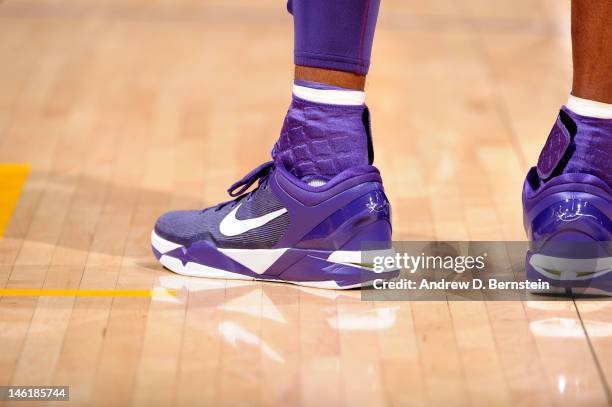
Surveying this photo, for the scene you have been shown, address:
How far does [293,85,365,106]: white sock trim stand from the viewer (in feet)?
4.74

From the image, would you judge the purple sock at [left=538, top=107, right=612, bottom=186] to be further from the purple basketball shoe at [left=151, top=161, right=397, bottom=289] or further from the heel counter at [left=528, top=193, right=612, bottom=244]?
the purple basketball shoe at [left=151, top=161, right=397, bottom=289]

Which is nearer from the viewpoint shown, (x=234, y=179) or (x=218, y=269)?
(x=218, y=269)

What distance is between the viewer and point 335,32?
1.42m

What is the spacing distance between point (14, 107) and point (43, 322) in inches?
41.8

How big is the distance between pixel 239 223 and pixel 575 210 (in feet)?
1.57

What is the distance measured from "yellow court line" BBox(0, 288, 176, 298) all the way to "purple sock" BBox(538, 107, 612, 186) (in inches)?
23.1

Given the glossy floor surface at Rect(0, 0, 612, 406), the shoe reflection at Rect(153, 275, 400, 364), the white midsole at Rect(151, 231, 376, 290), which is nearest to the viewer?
the glossy floor surface at Rect(0, 0, 612, 406)

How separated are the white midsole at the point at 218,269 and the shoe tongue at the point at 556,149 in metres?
0.29

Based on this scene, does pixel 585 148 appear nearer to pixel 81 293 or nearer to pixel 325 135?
pixel 325 135

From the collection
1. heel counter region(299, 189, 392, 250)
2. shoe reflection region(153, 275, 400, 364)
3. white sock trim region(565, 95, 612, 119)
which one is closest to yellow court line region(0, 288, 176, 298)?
shoe reflection region(153, 275, 400, 364)

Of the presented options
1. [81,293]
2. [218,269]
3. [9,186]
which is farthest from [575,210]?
[9,186]

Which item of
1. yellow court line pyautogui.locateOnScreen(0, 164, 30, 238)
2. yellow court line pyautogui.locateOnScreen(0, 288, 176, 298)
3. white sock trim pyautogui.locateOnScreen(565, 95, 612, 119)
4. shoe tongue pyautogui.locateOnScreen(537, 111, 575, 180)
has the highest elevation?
white sock trim pyautogui.locateOnScreen(565, 95, 612, 119)

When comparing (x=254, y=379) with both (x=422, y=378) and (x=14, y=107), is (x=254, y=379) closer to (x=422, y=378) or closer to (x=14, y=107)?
(x=422, y=378)

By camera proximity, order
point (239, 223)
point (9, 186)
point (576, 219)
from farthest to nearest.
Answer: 1. point (9, 186)
2. point (239, 223)
3. point (576, 219)
